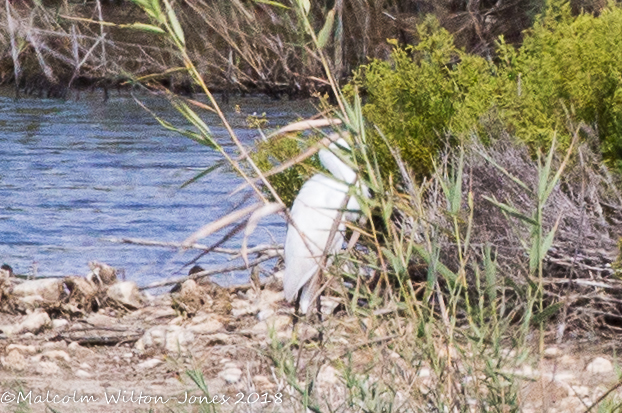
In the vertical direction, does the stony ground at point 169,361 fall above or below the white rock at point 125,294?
above

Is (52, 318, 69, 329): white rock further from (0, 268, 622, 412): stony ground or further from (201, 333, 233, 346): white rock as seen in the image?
(201, 333, 233, 346): white rock

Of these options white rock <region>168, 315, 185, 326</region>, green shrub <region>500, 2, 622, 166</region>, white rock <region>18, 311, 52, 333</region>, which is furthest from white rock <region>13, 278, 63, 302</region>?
green shrub <region>500, 2, 622, 166</region>

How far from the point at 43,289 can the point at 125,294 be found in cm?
42

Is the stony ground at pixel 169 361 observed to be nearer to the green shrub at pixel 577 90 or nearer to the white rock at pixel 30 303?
the white rock at pixel 30 303

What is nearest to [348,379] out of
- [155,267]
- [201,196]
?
[155,267]

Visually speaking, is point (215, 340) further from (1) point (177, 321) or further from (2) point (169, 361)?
(2) point (169, 361)

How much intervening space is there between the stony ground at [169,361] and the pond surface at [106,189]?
0.33m

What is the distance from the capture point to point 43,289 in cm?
545

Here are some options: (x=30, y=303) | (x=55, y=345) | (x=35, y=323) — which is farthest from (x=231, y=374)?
(x=30, y=303)

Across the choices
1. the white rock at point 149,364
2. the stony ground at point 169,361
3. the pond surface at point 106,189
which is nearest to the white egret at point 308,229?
the stony ground at point 169,361

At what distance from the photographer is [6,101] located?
16844 mm

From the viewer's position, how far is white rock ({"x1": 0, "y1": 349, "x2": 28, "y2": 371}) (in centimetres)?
416

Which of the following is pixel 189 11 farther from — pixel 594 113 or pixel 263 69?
pixel 594 113

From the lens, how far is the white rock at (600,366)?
147 inches
